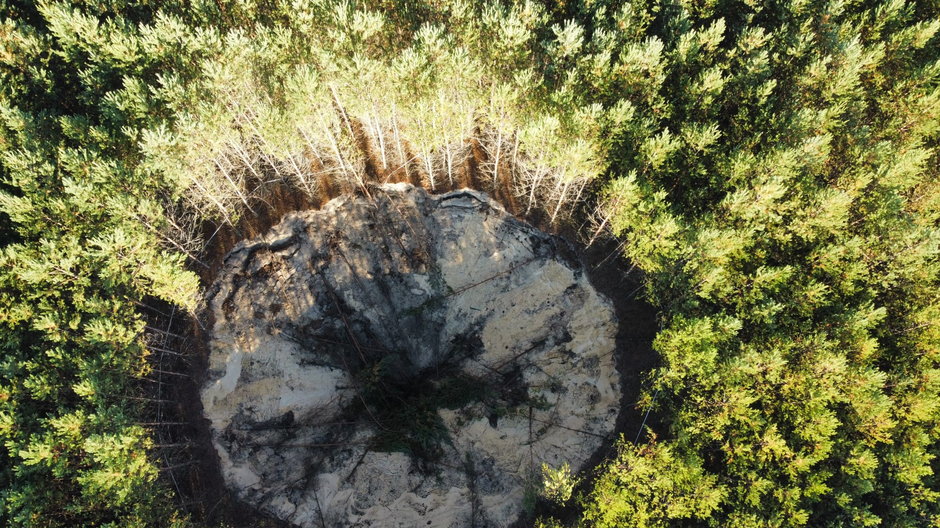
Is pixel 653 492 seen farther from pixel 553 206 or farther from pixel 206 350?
pixel 206 350

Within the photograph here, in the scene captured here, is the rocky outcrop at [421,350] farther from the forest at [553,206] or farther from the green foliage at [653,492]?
the green foliage at [653,492]

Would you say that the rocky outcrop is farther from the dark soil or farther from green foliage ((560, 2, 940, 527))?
green foliage ((560, 2, 940, 527))

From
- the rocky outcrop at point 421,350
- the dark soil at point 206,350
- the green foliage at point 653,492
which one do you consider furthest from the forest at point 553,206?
the rocky outcrop at point 421,350

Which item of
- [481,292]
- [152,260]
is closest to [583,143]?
[481,292]

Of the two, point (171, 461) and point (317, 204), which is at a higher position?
point (317, 204)

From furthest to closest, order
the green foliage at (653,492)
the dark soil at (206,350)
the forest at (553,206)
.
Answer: the dark soil at (206,350), the green foliage at (653,492), the forest at (553,206)

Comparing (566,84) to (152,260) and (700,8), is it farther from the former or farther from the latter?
(152,260)
